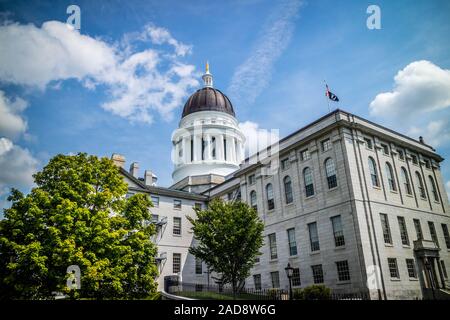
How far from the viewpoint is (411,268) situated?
3142 centimetres

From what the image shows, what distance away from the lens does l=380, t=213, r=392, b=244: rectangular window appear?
3136cm

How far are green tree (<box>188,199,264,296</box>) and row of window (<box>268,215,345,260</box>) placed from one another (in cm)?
680

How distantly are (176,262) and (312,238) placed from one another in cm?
2019

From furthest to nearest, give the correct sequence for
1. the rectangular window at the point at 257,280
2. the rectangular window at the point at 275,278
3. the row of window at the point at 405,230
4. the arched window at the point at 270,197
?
the arched window at the point at 270,197 < the rectangular window at the point at 257,280 < the rectangular window at the point at 275,278 < the row of window at the point at 405,230

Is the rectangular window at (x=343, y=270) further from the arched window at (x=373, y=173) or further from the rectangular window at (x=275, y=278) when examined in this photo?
the arched window at (x=373, y=173)

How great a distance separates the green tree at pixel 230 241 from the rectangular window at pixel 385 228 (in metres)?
11.5

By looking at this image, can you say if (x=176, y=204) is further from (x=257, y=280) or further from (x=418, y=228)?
(x=418, y=228)

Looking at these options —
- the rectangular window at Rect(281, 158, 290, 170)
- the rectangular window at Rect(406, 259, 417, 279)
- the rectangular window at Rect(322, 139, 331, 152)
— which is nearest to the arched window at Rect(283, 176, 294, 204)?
the rectangular window at Rect(281, 158, 290, 170)

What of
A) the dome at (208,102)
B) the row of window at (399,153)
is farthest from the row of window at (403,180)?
the dome at (208,102)

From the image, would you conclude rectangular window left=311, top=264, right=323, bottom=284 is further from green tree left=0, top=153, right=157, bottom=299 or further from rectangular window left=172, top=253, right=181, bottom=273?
rectangular window left=172, top=253, right=181, bottom=273

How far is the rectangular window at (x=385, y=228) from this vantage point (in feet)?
103

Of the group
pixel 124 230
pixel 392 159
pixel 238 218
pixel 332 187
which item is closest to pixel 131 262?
pixel 124 230

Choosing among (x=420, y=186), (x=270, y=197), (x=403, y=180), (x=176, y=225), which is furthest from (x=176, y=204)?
(x=420, y=186)
